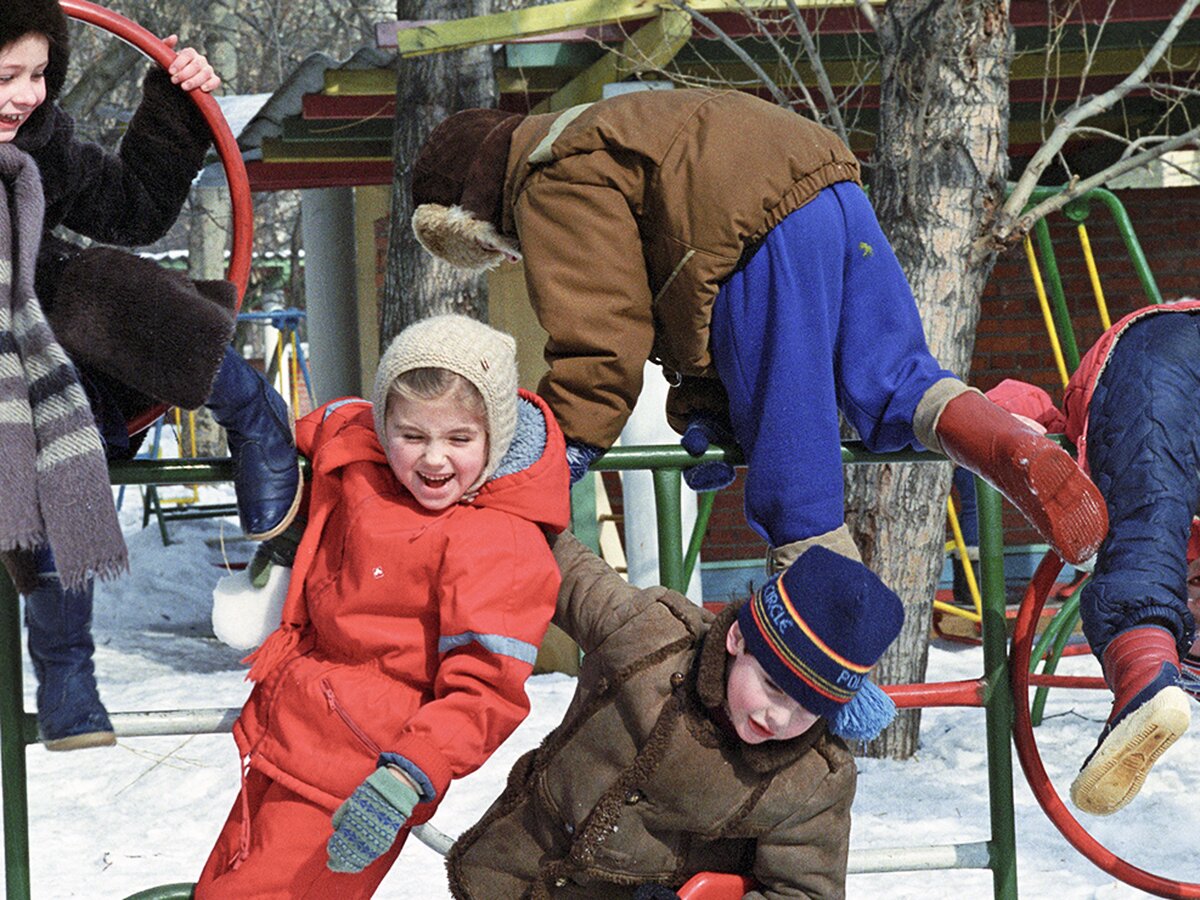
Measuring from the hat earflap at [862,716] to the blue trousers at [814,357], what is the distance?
0.45 metres

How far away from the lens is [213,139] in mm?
2570

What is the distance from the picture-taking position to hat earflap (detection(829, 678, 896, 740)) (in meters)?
2.22

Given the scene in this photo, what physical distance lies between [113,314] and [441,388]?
1.63ft

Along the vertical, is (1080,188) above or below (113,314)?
below

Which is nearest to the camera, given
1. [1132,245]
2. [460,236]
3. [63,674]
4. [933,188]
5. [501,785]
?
[63,674]

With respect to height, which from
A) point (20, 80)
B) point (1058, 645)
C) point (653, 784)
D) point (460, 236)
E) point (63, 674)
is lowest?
point (1058, 645)

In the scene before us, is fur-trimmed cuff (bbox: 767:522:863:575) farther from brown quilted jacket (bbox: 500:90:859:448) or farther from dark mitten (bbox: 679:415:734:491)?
brown quilted jacket (bbox: 500:90:859:448)

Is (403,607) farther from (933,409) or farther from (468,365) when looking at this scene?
(933,409)

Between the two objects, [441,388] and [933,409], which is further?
[933,409]

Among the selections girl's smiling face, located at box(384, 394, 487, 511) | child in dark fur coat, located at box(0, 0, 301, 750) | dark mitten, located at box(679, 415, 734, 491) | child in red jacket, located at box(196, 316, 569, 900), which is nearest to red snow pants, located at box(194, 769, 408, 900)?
child in red jacket, located at box(196, 316, 569, 900)

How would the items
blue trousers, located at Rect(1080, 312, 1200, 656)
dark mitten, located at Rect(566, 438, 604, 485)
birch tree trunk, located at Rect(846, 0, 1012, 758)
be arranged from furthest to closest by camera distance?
birch tree trunk, located at Rect(846, 0, 1012, 758) < blue trousers, located at Rect(1080, 312, 1200, 656) < dark mitten, located at Rect(566, 438, 604, 485)

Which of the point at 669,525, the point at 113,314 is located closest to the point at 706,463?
the point at 669,525

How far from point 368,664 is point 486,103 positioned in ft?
16.2

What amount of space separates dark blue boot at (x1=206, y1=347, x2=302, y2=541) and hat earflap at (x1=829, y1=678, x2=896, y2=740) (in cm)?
89
